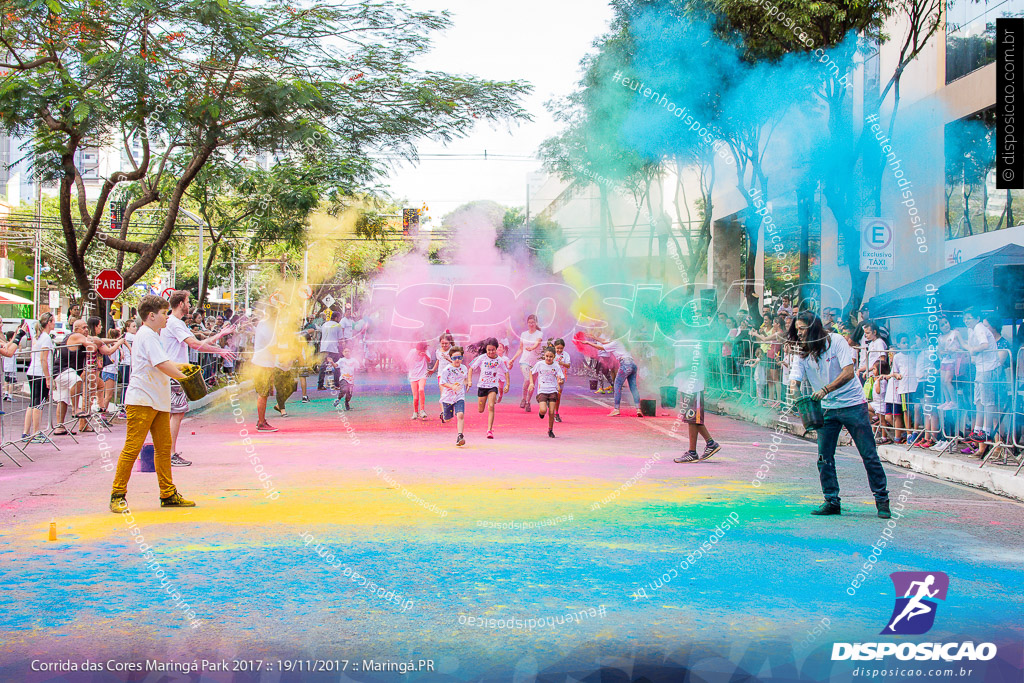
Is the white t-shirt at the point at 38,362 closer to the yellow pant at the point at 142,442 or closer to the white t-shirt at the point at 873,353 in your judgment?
the yellow pant at the point at 142,442

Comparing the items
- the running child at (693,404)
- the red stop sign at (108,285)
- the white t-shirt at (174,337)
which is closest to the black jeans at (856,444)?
the running child at (693,404)

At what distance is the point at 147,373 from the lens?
26.0 ft

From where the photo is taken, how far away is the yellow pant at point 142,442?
25.1 ft

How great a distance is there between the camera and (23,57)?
46.7 ft

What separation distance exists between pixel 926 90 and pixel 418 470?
53.7 feet

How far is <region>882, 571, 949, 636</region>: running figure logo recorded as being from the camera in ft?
15.5

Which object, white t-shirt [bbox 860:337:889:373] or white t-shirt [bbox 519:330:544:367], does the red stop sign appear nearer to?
white t-shirt [bbox 519:330:544:367]

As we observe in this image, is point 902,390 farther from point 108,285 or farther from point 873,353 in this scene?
point 108,285

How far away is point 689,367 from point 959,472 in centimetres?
319

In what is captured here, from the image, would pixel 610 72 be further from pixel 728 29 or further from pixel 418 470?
pixel 418 470

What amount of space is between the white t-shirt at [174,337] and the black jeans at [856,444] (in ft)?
19.0

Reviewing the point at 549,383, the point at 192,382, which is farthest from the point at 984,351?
the point at 192,382

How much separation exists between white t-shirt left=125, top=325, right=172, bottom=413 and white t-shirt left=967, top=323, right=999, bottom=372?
29.6 feet

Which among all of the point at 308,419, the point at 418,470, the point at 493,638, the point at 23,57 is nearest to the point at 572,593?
the point at 493,638
